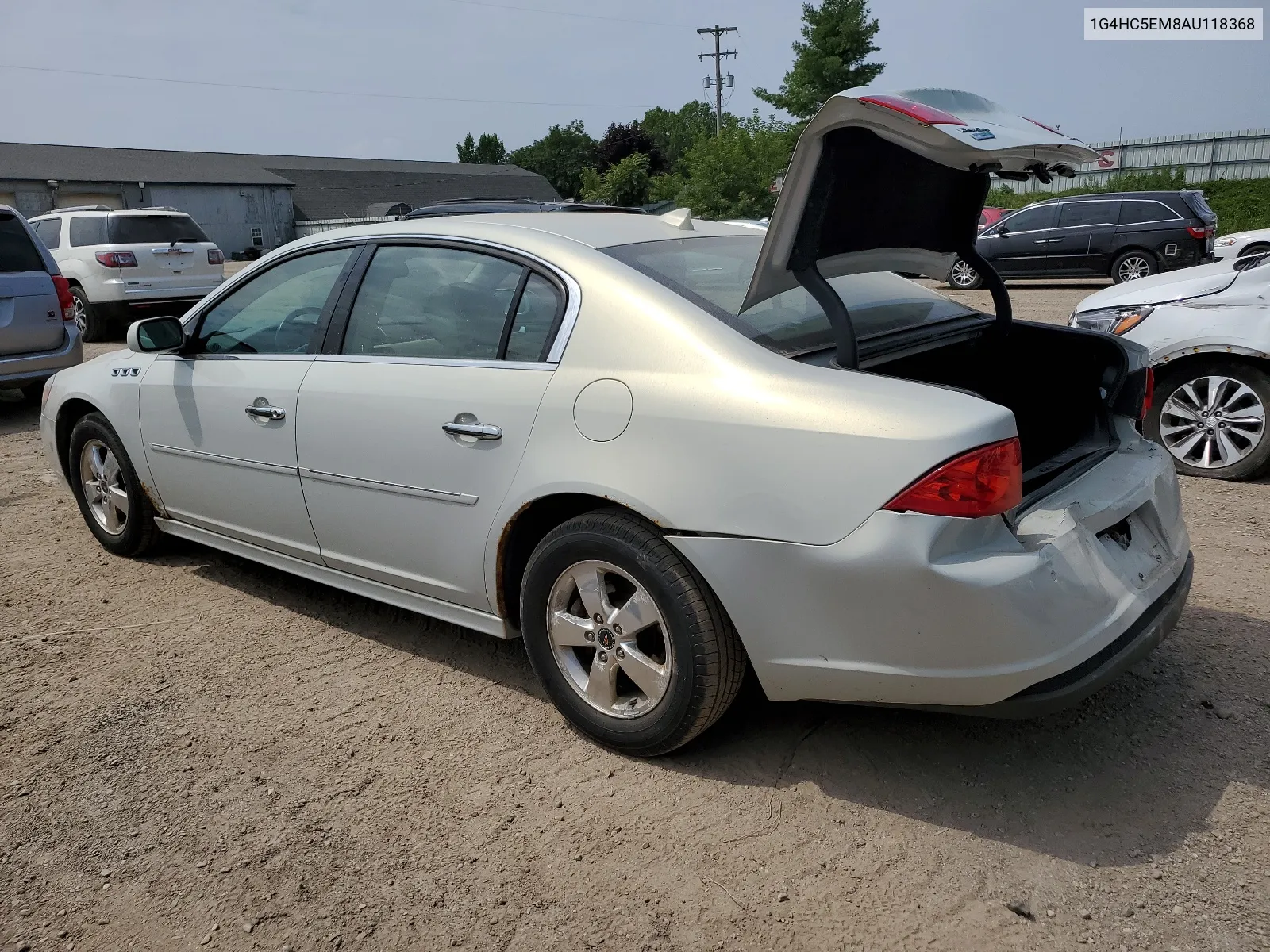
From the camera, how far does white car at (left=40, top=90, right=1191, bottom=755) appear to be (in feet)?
8.29

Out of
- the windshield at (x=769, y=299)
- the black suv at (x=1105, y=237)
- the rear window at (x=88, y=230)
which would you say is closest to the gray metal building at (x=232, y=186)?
the rear window at (x=88, y=230)

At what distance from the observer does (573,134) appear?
101250 mm

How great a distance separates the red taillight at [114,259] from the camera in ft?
45.6

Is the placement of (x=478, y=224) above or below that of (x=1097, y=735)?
above

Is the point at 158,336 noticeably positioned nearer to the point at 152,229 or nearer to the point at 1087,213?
the point at 152,229

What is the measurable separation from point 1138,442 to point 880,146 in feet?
4.31

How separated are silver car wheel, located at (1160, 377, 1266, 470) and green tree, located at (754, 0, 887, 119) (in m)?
30.4

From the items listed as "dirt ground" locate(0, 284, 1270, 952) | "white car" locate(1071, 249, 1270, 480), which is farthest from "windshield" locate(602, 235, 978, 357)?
"white car" locate(1071, 249, 1270, 480)

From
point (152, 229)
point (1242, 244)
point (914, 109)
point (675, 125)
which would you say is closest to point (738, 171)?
point (1242, 244)

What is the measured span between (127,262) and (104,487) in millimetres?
10411

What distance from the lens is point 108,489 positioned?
4984 millimetres

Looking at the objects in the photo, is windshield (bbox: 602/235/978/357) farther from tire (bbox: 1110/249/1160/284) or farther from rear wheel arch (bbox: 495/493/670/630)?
tire (bbox: 1110/249/1160/284)

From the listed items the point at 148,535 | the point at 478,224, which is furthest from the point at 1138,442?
the point at 148,535

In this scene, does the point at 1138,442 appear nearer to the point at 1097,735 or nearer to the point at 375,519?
the point at 1097,735
